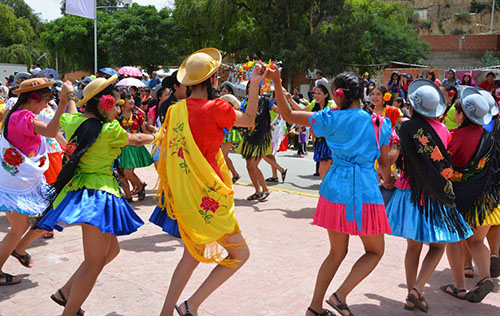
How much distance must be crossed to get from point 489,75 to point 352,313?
9298 mm

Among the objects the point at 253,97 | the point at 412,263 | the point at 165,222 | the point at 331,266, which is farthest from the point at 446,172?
the point at 165,222

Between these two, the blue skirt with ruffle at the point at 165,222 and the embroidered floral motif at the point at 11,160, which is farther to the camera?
the embroidered floral motif at the point at 11,160

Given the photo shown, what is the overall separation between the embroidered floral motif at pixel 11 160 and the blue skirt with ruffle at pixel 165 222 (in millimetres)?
1711

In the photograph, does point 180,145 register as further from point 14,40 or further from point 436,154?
point 14,40

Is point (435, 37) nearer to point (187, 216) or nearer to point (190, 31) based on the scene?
point (190, 31)

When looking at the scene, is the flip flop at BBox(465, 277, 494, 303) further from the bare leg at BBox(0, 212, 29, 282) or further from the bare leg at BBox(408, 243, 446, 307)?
the bare leg at BBox(0, 212, 29, 282)

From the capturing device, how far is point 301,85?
105 ft

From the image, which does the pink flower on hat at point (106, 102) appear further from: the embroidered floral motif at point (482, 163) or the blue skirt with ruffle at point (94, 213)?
the embroidered floral motif at point (482, 163)

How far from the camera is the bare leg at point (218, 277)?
348 centimetres

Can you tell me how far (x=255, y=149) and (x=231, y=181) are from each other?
475 centimetres

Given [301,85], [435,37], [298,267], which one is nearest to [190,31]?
[301,85]

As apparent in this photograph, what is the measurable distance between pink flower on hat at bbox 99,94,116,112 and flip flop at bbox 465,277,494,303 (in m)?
3.42

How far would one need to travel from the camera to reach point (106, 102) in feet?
11.9

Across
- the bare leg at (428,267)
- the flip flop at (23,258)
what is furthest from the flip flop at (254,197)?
the bare leg at (428,267)
